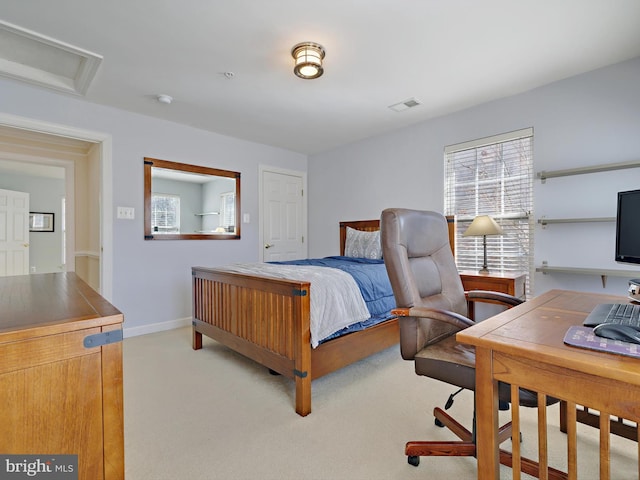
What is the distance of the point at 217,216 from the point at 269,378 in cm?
248

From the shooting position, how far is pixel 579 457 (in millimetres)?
1495

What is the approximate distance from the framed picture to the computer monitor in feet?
28.2

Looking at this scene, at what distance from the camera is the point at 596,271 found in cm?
250

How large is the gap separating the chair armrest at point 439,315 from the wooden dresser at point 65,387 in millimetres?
1124

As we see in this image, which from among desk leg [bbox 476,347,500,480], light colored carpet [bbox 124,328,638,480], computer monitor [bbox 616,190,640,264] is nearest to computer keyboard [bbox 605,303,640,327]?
computer monitor [bbox 616,190,640,264]

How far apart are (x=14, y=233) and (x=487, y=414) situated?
302 inches

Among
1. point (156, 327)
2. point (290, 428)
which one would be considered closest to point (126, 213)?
point (156, 327)

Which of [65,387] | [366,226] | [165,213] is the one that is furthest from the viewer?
[366,226]

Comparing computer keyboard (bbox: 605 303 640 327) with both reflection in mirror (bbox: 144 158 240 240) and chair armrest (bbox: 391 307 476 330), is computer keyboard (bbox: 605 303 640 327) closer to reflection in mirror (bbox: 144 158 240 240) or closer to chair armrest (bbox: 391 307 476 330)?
chair armrest (bbox: 391 307 476 330)

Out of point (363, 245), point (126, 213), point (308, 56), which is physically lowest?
point (363, 245)

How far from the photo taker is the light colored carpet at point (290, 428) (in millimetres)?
1442

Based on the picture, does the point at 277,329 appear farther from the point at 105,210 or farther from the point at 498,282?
the point at 105,210

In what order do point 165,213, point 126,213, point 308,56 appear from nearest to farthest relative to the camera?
point 308,56, point 126,213, point 165,213

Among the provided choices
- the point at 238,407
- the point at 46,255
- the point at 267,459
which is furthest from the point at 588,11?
the point at 46,255
